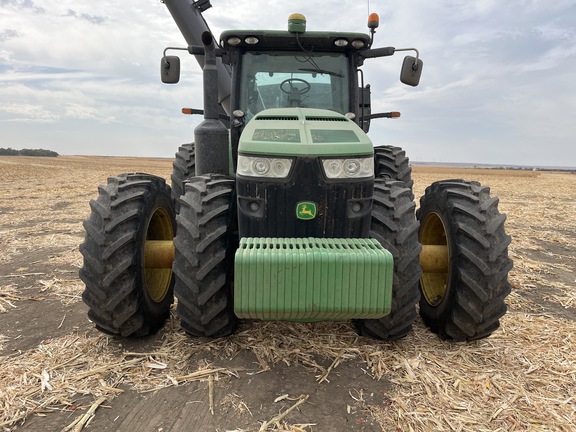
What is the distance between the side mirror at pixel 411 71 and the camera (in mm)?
4500

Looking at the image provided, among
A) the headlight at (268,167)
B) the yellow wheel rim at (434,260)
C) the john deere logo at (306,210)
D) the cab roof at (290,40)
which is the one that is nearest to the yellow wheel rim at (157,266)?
the headlight at (268,167)

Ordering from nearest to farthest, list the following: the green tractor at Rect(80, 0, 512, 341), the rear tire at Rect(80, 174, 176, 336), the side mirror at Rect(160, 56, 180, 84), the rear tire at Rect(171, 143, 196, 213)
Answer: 1. the green tractor at Rect(80, 0, 512, 341)
2. the rear tire at Rect(80, 174, 176, 336)
3. the side mirror at Rect(160, 56, 180, 84)
4. the rear tire at Rect(171, 143, 196, 213)

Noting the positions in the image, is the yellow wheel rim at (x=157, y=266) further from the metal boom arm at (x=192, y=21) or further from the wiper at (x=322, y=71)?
the metal boom arm at (x=192, y=21)

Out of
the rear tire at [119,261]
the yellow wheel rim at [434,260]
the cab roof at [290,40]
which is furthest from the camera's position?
the cab roof at [290,40]

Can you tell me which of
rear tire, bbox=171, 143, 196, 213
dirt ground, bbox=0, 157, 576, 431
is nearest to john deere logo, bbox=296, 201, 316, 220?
dirt ground, bbox=0, 157, 576, 431

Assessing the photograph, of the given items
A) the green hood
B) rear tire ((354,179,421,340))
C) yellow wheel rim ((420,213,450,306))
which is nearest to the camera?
the green hood

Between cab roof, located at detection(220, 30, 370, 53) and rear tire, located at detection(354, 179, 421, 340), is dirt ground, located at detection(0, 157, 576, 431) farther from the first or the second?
cab roof, located at detection(220, 30, 370, 53)

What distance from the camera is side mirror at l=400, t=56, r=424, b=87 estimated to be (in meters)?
4.50

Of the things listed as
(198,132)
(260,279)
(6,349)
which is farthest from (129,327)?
(198,132)

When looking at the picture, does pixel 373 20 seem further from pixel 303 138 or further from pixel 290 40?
pixel 303 138

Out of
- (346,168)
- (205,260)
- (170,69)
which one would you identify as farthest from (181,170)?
(346,168)

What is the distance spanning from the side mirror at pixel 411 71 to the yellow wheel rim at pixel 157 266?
2917 millimetres

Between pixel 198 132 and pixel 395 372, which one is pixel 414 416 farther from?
pixel 198 132

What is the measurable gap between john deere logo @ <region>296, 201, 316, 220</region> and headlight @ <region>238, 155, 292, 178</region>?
253 mm
